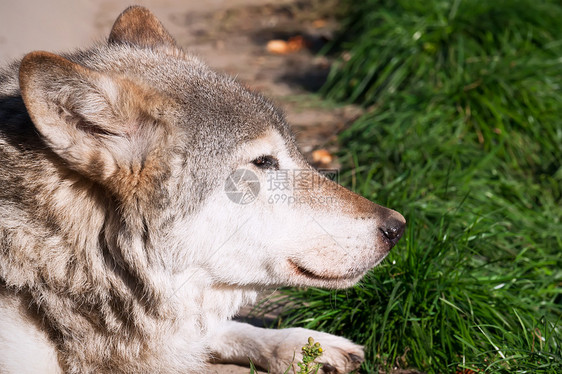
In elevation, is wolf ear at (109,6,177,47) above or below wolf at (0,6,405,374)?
above

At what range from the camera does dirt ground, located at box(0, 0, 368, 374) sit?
6.36 metres

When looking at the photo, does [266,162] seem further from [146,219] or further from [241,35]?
[241,35]

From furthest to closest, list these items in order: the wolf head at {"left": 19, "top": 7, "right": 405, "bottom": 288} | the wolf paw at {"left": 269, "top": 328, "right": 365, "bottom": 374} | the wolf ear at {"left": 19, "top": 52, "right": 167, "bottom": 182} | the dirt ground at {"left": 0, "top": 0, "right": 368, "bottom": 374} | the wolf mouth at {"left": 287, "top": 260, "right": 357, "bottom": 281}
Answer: the dirt ground at {"left": 0, "top": 0, "right": 368, "bottom": 374} < the wolf paw at {"left": 269, "top": 328, "right": 365, "bottom": 374} < the wolf mouth at {"left": 287, "top": 260, "right": 357, "bottom": 281} < the wolf head at {"left": 19, "top": 7, "right": 405, "bottom": 288} < the wolf ear at {"left": 19, "top": 52, "right": 167, "bottom": 182}

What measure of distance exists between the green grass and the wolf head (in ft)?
2.34

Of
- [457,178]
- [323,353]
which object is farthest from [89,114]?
[457,178]

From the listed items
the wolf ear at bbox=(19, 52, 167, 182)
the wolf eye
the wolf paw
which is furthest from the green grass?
the wolf ear at bbox=(19, 52, 167, 182)

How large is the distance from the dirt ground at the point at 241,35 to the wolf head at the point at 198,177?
2.55 meters

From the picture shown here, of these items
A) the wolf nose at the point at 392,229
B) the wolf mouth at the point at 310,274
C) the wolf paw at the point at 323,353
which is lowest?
the wolf paw at the point at 323,353

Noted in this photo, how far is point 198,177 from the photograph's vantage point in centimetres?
259

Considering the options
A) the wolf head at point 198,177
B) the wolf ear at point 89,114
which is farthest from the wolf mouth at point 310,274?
the wolf ear at point 89,114

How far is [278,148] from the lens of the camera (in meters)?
2.83

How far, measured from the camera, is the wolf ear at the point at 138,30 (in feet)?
10.7

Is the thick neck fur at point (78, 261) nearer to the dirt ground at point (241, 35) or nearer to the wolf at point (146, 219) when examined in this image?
the wolf at point (146, 219)

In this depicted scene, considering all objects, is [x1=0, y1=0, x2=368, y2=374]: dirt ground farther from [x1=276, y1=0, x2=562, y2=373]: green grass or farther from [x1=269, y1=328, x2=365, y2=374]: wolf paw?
[x1=269, y1=328, x2=365, y2=374]: wolf paw
